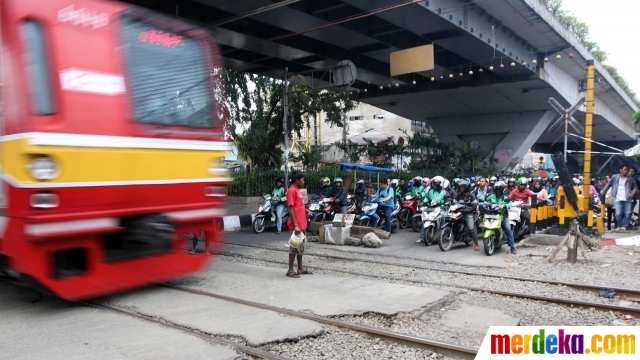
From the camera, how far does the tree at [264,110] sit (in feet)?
64.2

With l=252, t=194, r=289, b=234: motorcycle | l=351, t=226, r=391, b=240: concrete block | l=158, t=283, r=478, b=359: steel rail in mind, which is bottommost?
l=158, t=283, r=478, b=359: steel rail

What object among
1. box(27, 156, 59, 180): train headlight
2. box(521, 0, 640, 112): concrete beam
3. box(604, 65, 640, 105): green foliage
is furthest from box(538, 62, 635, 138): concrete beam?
box(27, 156, 59, 180): train headlight

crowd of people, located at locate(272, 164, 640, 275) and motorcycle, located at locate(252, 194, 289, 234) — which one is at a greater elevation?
crowd of people, located at locate(272, 164, 640, 275)

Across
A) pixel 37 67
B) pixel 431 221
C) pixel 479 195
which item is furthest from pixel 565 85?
pixel 37 67

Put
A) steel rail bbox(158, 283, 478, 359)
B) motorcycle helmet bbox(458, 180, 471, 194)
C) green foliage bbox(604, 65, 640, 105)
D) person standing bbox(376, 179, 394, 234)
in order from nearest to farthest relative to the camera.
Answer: steel rail bbox(158, 283, 478, 359) → motorcycle helmet bbox(458, 180, 471, 194) → person standing bbox(376, 179, 394, 234) → green foliage bbox(604, 65, 640, 105)

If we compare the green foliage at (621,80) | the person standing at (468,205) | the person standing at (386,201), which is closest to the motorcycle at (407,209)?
the person standing at (386,201)

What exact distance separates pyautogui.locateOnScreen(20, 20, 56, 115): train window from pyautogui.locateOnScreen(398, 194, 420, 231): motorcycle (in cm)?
1101

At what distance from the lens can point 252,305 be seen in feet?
18.2

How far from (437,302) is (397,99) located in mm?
21265

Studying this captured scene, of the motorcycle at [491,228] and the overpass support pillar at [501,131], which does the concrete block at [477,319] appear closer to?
the motorcycle at [491,228]

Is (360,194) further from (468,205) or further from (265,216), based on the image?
(468,205)

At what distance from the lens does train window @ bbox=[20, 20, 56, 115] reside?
4395 millimetres

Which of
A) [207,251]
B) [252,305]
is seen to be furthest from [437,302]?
[207,251]

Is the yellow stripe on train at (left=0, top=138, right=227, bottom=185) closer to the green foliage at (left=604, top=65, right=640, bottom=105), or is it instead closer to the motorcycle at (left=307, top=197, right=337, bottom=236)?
the motorcycle at (left=307, top=197, right=337, bottom=236)
